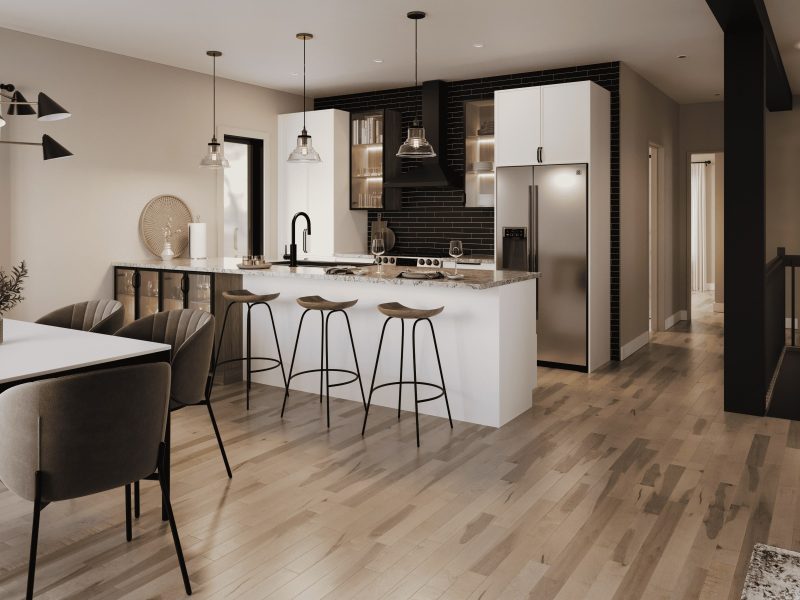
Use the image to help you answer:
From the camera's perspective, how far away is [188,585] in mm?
2406

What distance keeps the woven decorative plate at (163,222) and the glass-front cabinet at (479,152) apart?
2756mm

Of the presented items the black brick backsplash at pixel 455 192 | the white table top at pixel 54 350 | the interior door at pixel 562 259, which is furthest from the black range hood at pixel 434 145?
the white table top at pixel 54 350

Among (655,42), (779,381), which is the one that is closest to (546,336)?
(779,381)

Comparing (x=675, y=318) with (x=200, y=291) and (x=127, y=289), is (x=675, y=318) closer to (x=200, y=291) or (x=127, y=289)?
(x=200, y=291)

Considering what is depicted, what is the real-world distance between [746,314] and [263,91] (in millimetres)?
5250

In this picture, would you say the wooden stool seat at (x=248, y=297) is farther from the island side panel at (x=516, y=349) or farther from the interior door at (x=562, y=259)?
the interior door at (x=562, y=259)

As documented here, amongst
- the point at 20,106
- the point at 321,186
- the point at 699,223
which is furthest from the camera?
the point at 699,223

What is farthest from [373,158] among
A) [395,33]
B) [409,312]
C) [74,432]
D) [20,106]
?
[74,432]

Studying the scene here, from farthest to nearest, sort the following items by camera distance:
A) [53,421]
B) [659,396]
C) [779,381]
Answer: [779,381] → [659,396] → [53,421]

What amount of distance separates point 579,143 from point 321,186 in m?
2.89

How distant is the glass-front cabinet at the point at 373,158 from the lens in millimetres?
7508

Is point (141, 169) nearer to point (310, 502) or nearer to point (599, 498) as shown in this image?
point (310, 502)

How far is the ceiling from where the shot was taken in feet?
15.8

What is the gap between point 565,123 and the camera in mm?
6027
